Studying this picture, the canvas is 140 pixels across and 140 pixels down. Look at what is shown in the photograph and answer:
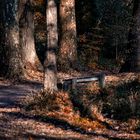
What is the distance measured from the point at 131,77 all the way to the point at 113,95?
365 centimetres

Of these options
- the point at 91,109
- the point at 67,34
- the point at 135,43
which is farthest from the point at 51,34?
the point at 67,34

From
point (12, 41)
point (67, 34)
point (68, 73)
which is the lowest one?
point (68, 73)

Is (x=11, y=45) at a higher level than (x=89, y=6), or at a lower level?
lower

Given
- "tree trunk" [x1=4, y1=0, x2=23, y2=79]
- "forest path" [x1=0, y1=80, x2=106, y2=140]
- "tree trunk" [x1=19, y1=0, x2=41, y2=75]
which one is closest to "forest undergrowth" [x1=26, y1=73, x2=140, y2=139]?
"forest path" [x1=0, y1=80, x2=106, y2=140]

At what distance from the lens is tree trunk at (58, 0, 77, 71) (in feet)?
89.9

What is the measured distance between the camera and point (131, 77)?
21062 mm

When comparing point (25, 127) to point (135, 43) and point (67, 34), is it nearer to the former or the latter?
point (135, 43)

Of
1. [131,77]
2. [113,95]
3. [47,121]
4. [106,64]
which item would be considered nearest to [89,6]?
[106,64]

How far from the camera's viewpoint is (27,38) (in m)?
27.1

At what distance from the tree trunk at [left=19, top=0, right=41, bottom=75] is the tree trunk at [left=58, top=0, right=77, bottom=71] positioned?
1.45 m

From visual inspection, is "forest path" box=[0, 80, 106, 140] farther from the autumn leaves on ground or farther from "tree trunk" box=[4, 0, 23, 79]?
"tree trunk" box=[4, 0, 23, 79]

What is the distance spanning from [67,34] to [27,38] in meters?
2.06

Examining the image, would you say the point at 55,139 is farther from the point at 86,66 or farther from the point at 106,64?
the point at 106,64

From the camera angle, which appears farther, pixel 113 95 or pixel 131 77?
pixel 131 77
